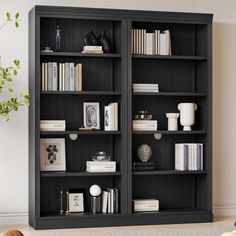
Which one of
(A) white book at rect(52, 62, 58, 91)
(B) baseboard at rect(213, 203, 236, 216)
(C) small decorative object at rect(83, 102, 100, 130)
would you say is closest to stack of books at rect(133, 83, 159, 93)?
(C) small decorative object at rect(83, 102, 100, 130)

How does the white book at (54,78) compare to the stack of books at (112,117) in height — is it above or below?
above

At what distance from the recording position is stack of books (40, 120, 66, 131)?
19.2 ft

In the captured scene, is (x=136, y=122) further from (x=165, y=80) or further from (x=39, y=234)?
(x=39, y=234)

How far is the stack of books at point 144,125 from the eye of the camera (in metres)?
6.11

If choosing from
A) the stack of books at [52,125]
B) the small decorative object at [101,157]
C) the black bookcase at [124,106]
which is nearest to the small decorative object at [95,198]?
the black bookcase at [124,106]

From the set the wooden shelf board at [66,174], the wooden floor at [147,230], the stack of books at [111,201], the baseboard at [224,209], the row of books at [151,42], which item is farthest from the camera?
the baseboard at [224,209]

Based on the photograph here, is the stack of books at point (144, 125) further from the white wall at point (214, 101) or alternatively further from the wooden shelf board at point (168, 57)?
the white wall at point (214, 101)

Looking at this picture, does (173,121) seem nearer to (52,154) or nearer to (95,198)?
(95,198)

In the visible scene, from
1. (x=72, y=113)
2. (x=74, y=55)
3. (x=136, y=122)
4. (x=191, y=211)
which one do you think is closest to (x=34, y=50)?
(x=74, y=55)

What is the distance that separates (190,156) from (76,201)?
3.99 ft

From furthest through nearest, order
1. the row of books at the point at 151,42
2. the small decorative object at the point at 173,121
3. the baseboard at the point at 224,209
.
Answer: the baseboard at the point at 224,209 → the small decorative object at the point at 173,121 → the row of books at the point at 151,42

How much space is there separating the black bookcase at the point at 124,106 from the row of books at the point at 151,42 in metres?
0.11

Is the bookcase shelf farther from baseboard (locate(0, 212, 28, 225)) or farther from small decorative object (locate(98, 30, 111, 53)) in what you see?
baseboard (locate(0, 212, 28, 225))

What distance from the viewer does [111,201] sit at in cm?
605
